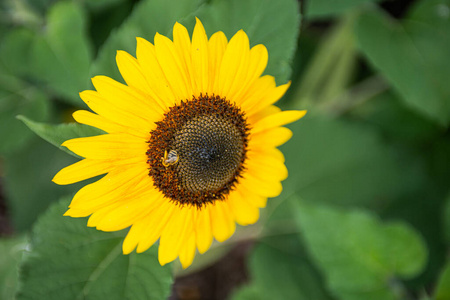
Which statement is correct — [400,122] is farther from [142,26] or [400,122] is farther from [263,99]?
[142,26]

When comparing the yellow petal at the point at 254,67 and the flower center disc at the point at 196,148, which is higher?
the yellow petal at the point at 254,67

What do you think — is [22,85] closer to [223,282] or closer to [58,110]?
[58,110]

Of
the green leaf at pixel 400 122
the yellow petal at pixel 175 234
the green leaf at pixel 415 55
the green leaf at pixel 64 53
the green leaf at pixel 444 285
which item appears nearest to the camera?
the yellow petal at pixel 175 234

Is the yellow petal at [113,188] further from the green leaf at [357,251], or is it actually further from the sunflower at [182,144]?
the green leaf at [357,251]

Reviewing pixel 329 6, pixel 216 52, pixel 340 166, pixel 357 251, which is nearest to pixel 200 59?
pixel 216 52

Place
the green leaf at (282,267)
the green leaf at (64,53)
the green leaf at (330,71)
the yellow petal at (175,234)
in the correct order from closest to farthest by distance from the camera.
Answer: the yellow petal at (175,234) → the green leaf at (64,53) → the green leaf at (282,267) → the green leaf at (330,71)

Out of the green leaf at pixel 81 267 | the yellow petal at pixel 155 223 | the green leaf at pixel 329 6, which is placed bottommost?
the green leaf at pixel 81 267

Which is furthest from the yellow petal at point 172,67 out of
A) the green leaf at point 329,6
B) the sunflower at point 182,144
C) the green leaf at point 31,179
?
the green leaf at point 31,179

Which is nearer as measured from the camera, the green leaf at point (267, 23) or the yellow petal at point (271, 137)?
the yellow petal at point (271, 137)
